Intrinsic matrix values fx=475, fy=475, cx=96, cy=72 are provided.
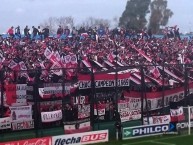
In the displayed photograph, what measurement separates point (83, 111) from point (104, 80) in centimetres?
175

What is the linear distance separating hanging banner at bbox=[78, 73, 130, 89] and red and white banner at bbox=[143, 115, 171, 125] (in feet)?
6.90

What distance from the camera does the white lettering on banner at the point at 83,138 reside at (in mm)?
18856

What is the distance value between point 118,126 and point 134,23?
6074 centimetres

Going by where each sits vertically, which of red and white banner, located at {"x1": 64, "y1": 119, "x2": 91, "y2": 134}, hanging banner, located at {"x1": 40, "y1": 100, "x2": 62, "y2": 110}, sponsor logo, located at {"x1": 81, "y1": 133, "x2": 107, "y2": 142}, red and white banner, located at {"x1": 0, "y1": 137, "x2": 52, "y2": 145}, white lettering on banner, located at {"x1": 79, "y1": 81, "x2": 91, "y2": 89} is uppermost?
white lettering on banner, located at {"x1": 79, "y1": 81, "x2": 91, "y2": 89}

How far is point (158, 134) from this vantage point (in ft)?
74.2

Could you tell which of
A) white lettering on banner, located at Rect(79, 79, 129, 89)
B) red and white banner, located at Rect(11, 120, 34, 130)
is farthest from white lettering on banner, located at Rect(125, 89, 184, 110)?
red and white banner, located at Rect(11, 120, 34, 130)

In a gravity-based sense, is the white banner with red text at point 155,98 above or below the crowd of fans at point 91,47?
below

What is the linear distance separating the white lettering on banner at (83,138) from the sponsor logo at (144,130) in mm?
1111

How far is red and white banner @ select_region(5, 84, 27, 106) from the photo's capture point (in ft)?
62.7

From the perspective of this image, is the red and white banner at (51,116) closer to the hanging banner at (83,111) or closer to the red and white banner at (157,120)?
the hanging banner at (83,111)

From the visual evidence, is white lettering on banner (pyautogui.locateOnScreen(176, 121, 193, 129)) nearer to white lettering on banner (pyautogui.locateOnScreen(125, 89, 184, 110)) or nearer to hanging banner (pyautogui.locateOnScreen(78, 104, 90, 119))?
white lettering on banner (pyautogui.locateOnScreen(125, 89, 184, 110))

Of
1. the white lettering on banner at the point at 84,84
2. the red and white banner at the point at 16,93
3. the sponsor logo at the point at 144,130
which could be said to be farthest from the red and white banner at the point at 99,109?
the red and white banner at the point at 16,93

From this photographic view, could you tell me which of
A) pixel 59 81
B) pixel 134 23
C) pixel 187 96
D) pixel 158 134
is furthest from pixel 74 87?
pixel 134 23

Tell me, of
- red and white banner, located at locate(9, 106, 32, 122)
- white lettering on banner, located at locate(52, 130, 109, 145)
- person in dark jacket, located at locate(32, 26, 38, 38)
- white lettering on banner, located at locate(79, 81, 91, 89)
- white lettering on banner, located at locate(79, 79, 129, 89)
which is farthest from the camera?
person in dark jacket, located at locate(32, 26, 38, 38)
